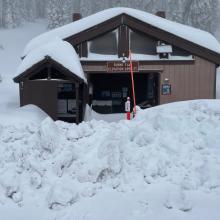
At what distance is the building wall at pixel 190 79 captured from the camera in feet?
68.2

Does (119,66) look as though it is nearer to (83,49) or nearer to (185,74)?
(83,49)

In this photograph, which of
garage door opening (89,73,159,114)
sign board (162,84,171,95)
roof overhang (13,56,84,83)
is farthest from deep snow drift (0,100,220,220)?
garage door opening (89,73,159,114)

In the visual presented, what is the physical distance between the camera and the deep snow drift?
9633 millimetres

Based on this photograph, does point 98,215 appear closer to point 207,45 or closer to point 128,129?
point 128,129

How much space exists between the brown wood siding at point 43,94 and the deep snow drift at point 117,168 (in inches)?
192

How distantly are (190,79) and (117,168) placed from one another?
1136 centimetres

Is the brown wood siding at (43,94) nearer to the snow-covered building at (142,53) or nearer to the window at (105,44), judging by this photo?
the snow-covered building at (142,53)

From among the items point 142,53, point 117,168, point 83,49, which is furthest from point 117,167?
point 142,53

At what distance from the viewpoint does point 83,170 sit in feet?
34.8

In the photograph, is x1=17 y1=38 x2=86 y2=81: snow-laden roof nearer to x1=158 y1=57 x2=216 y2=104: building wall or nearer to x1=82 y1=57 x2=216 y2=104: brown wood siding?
x1=82 y1=57 x2=216 y2=104: brown wood siding

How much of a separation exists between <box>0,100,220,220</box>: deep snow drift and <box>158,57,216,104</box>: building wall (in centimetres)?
815

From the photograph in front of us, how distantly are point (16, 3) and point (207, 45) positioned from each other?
5860 cm

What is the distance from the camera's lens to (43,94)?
17.6 m

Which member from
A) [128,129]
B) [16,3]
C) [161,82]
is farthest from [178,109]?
[16,3]
